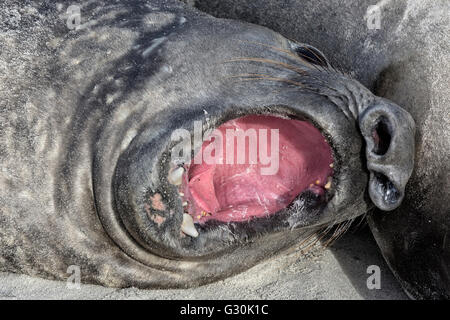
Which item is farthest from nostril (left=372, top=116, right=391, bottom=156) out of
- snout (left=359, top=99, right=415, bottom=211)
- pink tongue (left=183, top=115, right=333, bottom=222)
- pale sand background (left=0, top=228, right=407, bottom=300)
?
pale sand background (left=0, top=228, right=407, bottom=300)

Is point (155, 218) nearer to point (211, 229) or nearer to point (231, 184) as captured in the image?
point (211, 229)

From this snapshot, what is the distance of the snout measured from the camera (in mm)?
3021

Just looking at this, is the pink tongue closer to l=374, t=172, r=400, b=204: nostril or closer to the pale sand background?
l=374, t=172, r=400, b=204: nostril

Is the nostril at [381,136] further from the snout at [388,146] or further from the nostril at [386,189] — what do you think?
the nostril at [386,189]

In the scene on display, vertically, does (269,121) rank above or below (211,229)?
above

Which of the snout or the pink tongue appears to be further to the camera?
the pink tongue

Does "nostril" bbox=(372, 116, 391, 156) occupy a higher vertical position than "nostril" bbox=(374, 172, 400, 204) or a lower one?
higher

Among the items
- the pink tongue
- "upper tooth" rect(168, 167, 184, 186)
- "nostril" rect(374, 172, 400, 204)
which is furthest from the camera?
the pink tongue

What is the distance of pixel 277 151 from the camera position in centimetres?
346

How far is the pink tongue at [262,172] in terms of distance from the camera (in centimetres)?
330

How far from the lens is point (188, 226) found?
3.07m

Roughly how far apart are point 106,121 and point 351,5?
1.38m
